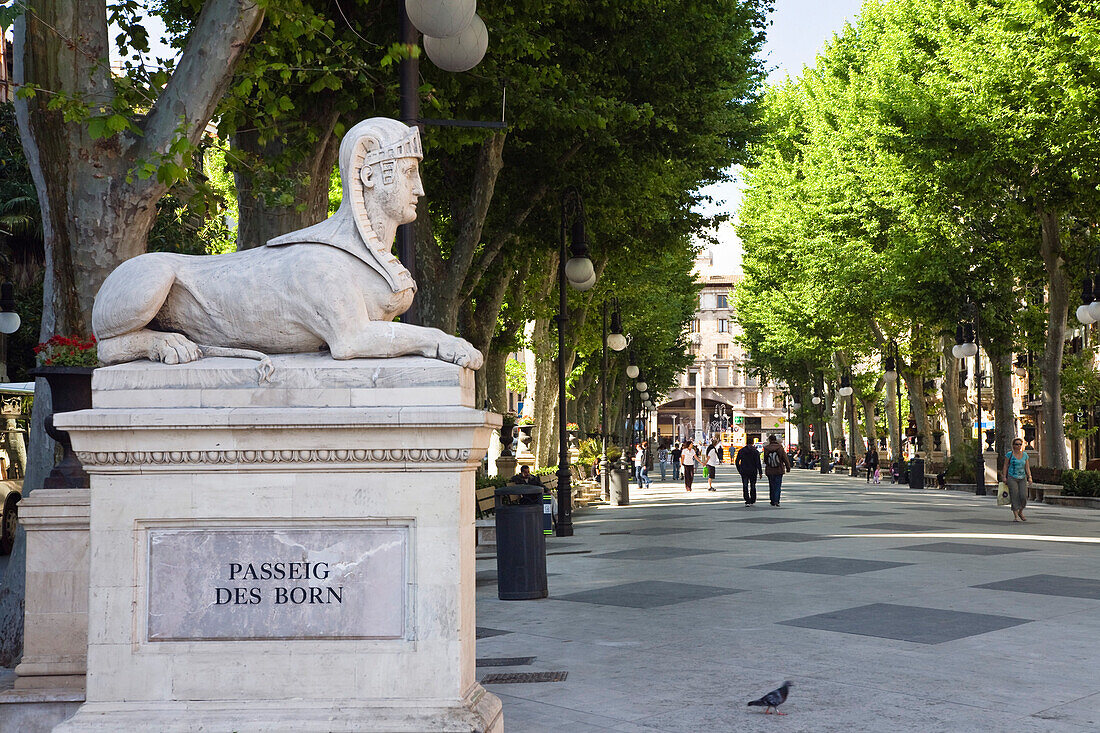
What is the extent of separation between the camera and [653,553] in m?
15.8

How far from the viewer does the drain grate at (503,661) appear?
778 cm

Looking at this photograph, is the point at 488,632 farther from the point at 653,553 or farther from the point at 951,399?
the point at 951,399

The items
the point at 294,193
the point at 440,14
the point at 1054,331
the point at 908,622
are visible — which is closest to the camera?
the point at 440,14

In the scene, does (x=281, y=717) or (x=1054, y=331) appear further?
(x=1054, y=331)

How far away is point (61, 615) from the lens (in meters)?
5.88

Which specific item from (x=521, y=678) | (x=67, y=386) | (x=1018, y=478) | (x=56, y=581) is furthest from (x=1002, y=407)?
(x=56, y=581)

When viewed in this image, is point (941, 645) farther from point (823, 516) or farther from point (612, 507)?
point (612, 507)

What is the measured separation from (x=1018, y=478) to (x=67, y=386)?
1905cm

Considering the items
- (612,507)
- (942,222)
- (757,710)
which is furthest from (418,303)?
(942,222)

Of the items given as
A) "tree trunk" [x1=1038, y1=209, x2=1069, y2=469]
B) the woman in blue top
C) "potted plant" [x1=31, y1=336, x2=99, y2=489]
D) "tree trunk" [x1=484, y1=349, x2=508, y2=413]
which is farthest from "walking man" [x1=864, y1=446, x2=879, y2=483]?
"potted plant" [x1=31, y1=336, x2=99, y2=489]

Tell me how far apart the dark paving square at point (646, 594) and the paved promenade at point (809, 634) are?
0.03 m

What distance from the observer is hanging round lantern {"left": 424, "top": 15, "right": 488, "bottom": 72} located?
8.80 meters

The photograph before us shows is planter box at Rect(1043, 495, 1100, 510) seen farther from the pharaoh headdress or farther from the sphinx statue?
the pharaoh headdress

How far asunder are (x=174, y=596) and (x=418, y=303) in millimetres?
11924
